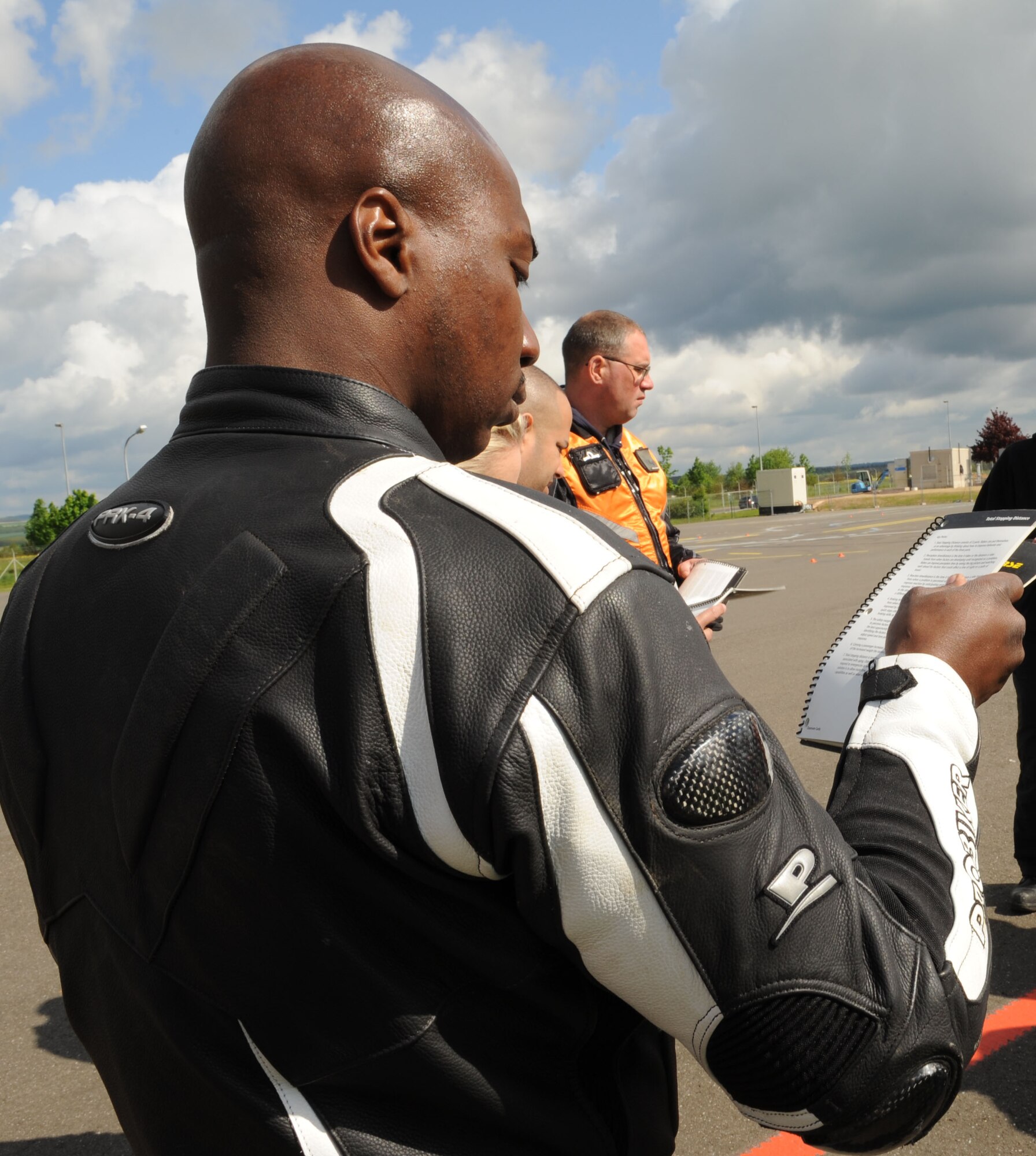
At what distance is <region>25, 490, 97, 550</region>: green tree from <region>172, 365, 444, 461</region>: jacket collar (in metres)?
43.2

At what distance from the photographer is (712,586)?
378cm

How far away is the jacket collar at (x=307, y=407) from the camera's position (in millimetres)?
1081

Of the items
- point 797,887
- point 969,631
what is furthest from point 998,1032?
point 797,887

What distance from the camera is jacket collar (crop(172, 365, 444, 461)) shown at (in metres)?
1.08

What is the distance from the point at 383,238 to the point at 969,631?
2.77 ft

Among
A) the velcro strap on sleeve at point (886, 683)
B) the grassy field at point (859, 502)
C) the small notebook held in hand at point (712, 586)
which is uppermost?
the velcro strap on sleeve at point (886, 683)

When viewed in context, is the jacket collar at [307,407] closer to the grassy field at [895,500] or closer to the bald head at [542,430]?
the bald head at [542,430]

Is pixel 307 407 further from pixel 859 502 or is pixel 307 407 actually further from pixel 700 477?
pixel 700 477

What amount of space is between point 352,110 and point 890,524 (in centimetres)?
3041

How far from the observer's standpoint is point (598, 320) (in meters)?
5.05

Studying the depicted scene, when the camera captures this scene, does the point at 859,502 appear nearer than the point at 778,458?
Yes

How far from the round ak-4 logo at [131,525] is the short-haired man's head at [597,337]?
4.08 meters

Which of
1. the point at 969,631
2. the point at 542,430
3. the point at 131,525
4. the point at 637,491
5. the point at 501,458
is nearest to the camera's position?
the point at 131,525

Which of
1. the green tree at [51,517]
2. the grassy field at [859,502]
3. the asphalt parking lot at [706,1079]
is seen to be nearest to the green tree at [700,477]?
the grassy field at [859,502]
